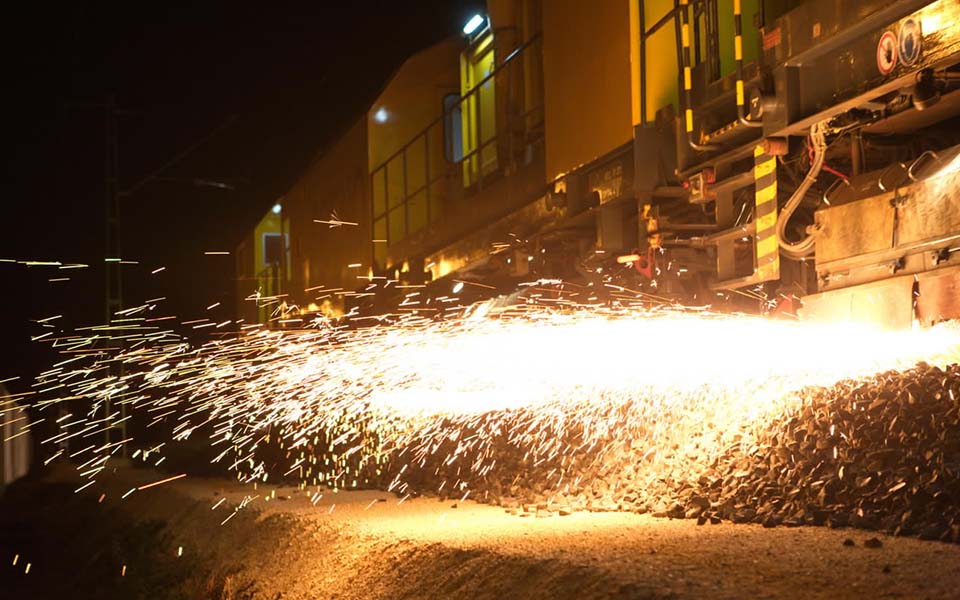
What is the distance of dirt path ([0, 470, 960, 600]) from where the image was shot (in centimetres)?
481

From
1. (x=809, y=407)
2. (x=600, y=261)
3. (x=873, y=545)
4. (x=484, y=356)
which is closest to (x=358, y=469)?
(x=484, y=356)

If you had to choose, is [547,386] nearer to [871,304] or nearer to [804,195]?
[804,195]

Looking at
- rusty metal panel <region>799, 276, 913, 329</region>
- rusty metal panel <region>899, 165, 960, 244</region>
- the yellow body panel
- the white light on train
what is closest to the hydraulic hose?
rusty metal panel <region>799, 276, 913, 329</region>

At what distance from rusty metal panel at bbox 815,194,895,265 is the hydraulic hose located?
5.5 inches

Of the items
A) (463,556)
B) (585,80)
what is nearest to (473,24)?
(585,80)

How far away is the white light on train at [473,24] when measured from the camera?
1411cm

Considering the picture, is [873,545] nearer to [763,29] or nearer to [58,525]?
[763,29]

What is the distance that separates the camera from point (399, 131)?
1675 cm

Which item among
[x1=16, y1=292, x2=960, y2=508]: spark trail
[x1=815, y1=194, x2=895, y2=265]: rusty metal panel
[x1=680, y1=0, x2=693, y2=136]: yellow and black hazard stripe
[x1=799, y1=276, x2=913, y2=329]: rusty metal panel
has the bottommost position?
[x1=16, y1=292, x2=960, y2=508]: spark trail

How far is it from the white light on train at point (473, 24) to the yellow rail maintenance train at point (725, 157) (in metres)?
0.58

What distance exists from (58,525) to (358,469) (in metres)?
7.77

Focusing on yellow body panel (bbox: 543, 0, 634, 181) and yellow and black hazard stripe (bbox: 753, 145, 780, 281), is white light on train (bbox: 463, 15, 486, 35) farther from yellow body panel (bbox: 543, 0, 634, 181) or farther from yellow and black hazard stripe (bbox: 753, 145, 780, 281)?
yellow and black hazard stripe (bbox: 753, 145, 780, 281)

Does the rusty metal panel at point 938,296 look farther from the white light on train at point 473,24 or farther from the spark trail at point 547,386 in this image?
the white light on train at point 473,24

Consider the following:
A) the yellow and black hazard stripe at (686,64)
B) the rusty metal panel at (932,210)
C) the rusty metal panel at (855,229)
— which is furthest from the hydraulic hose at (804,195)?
the yellow and black hazard stripe at (686,64)
